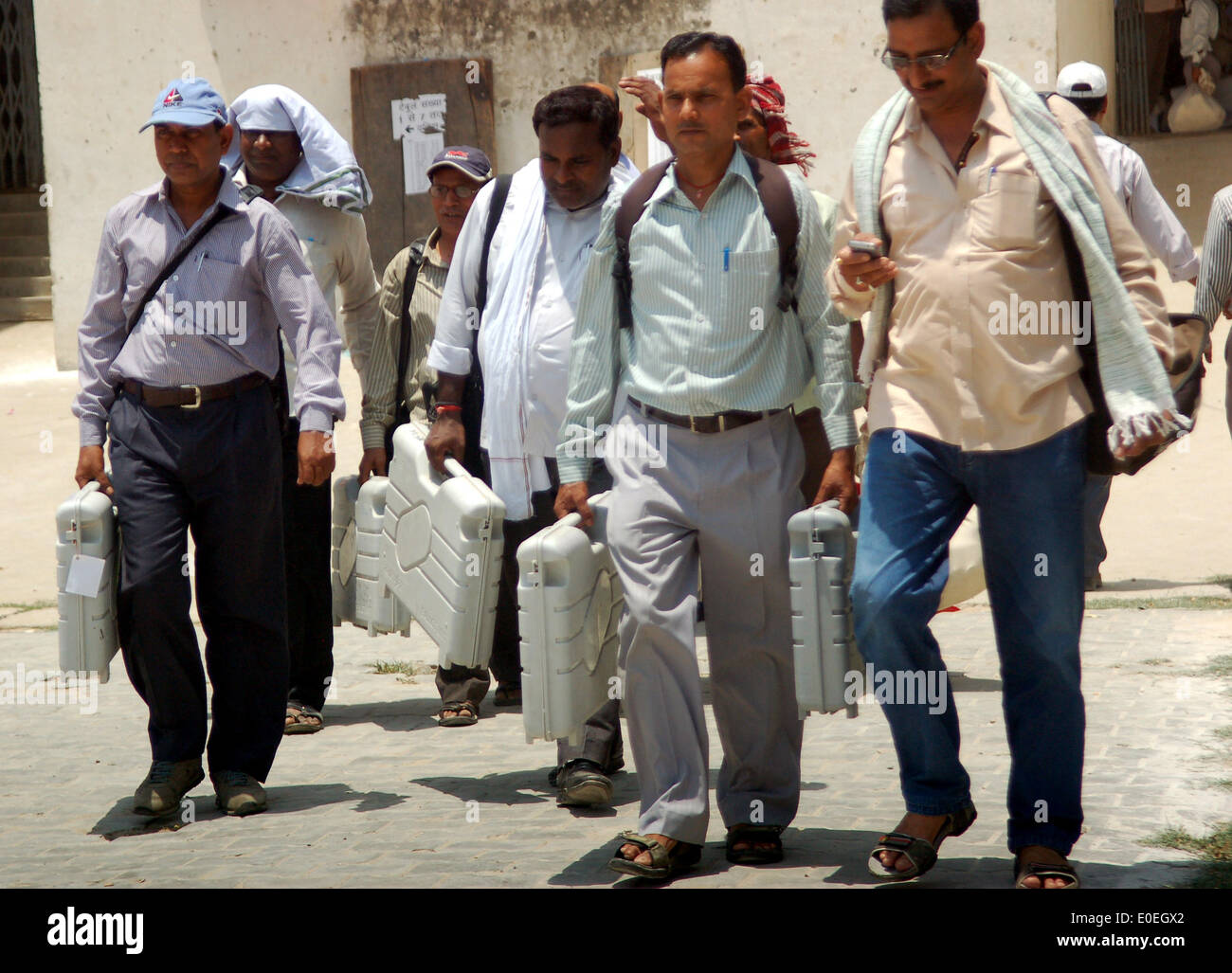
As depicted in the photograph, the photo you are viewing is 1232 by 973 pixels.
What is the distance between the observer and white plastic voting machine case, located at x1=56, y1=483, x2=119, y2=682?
4871 mm

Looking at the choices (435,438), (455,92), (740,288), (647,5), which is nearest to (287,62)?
(455,92)

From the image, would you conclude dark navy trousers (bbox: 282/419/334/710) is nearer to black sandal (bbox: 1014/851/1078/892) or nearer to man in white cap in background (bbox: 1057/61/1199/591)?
man in white cap in background (bbox: 1057/61/1199/591)

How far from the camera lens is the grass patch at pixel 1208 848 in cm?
391

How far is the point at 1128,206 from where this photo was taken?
6898 millimetres

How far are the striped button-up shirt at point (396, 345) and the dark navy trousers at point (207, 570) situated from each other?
47.7 inches

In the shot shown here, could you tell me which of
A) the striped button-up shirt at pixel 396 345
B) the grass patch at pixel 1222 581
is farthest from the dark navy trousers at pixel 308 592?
the grass patch at pixel 1222 581

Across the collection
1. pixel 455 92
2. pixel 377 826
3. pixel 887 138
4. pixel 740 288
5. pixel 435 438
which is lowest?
pixel 377 826

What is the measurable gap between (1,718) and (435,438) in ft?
8.64

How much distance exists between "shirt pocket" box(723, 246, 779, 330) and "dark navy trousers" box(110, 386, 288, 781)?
1636 millimetres

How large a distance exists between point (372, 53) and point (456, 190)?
9110 millimetres

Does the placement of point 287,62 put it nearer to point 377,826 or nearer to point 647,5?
point 647,5

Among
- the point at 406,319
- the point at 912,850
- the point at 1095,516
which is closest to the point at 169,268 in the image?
the point at 406,319

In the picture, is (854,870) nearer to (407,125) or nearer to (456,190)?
(456,190)

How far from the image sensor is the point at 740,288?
4141mm
